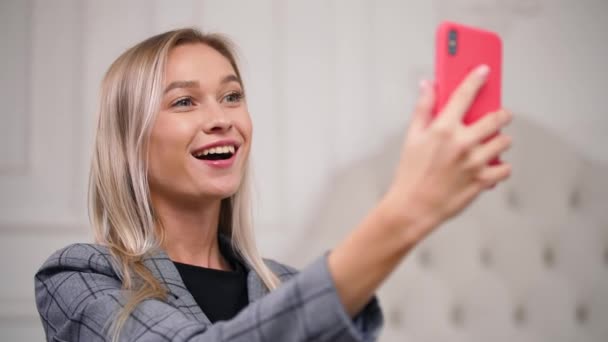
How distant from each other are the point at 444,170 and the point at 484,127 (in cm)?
5

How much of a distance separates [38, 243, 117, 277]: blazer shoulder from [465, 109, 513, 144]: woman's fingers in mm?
692

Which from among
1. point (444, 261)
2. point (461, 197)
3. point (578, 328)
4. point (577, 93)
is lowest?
point (578, 328)

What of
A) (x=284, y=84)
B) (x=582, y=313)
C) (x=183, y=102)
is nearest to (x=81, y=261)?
(x=183, y=102)

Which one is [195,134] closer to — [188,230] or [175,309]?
[188,230]

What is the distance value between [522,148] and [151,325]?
1533mm

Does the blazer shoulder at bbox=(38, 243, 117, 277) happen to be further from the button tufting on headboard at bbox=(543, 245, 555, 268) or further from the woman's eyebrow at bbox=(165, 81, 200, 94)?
the button tufting on headboard at bbox=(543, 245, 555, 268)

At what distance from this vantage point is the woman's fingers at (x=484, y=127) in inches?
22.4

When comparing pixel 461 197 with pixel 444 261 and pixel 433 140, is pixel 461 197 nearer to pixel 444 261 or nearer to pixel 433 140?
pixel 433 140

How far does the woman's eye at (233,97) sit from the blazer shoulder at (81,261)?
404 millimetres

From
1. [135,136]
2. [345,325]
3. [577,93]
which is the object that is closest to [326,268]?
[345,325]

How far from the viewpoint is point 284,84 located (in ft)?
6.47

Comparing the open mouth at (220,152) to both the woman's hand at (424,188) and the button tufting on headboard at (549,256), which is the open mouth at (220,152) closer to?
the woman's hand at (424,188)

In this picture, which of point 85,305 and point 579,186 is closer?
point 85,305

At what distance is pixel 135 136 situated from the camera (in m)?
1.18
